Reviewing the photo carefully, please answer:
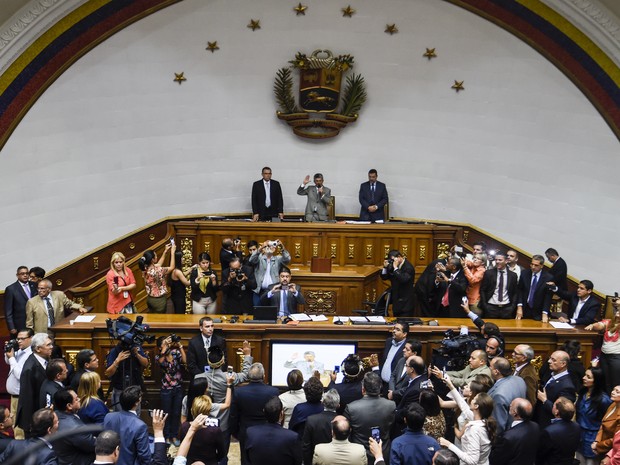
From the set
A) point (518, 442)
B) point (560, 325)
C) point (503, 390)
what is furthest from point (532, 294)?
point (518, 442)

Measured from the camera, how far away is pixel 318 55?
12.9 m

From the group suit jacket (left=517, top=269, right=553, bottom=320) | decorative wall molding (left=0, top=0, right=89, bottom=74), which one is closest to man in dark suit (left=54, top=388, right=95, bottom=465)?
suit jacket (left=517, top=269, right=553, bottom=320)

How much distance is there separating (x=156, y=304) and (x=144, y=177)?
3.74 metres

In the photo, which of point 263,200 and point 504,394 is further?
point 263,200

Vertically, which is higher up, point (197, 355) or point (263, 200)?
point (263, 200)

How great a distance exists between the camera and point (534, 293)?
31.4 feet

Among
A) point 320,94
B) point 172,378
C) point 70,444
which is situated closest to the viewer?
point 70,444

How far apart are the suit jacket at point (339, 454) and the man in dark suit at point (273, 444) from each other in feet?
0.62

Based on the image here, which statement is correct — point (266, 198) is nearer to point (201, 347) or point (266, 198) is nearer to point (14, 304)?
point (14, 304)

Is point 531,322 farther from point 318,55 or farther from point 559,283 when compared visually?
point 318,55

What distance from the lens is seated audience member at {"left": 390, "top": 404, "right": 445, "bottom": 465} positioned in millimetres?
5395

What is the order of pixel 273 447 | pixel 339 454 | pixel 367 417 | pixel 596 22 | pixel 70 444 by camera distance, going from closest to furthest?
pixel 70 444
pixel 339 454
pixel 273 447
pixel 367 417
pixel 596 22

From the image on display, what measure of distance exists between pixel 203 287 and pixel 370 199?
13.5 feet

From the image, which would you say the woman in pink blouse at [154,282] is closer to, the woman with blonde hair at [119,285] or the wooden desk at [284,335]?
the woman with blonde hair at [119,285]
